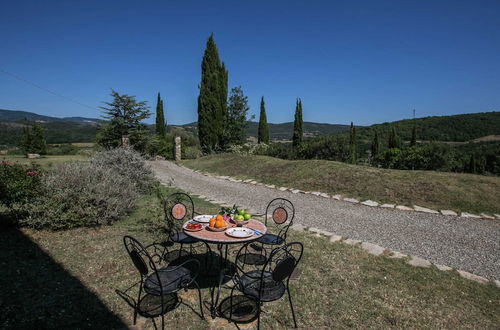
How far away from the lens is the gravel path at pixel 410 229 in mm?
4336

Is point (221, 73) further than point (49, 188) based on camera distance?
Yes

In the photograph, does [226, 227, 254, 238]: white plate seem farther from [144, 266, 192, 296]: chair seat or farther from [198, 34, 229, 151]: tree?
[198, 34, 229, 151]: tree

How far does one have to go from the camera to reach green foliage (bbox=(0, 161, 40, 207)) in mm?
4703

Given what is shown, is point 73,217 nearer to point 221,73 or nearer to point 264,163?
point 264,163

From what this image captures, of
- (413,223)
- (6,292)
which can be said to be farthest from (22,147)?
(413,223)

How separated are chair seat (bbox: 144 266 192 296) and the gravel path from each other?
3.63 m

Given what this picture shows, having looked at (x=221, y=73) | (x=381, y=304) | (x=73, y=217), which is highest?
(x=221, y=73)

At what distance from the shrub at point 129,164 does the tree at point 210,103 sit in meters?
11.2

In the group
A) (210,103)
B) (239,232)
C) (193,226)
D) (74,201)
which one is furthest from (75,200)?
(210,103)

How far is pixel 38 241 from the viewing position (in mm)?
4438

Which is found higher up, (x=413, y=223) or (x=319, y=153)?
(x=319, y=153)

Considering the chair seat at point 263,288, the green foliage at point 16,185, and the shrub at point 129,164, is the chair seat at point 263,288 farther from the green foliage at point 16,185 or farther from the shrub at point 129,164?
the shrub at point 129,164

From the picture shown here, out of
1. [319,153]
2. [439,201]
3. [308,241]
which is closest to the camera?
[308,241]

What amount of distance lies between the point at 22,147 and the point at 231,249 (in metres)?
26.7
